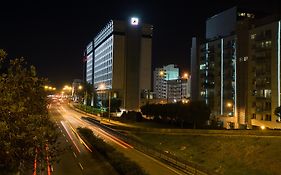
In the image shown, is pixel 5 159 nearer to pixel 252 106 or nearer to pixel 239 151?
pixel 239 151

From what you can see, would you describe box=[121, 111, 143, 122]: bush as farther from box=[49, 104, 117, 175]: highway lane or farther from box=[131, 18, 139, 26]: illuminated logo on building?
box=[131, 18, 139, 26]: illuminated logo on building

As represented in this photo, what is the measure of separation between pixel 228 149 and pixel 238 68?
43.6 m

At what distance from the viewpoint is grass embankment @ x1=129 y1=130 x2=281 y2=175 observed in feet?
178

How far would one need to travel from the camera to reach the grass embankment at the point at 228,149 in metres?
54.4

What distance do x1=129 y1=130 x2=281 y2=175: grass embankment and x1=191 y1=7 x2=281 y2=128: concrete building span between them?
27.1m

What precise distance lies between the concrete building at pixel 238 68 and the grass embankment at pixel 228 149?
88.8 feet

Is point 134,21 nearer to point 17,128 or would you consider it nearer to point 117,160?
point 117,160

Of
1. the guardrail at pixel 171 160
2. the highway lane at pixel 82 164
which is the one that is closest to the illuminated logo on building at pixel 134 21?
the guardrail at pixel 171 160

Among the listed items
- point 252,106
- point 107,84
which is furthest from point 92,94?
point 252,106

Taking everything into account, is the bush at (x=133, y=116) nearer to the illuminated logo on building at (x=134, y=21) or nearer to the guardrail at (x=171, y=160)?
the guardrail at (x=171, y=160)

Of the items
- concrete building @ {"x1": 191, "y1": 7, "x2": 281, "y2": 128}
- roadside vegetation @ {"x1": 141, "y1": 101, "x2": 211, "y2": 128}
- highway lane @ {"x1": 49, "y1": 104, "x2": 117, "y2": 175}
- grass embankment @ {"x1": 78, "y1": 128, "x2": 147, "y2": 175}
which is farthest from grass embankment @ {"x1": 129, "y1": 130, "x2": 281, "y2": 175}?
concrete building @ {"x1": 191, "y1": 7, "x2": 281, "y2": 128}

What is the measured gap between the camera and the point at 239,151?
60.5m

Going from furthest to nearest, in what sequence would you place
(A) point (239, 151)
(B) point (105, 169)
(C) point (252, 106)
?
1. (C) point (252, 106)
2. (A) point (239, 151)
3. (B) point (105, 169)

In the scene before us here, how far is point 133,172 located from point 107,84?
15354 centimetres
